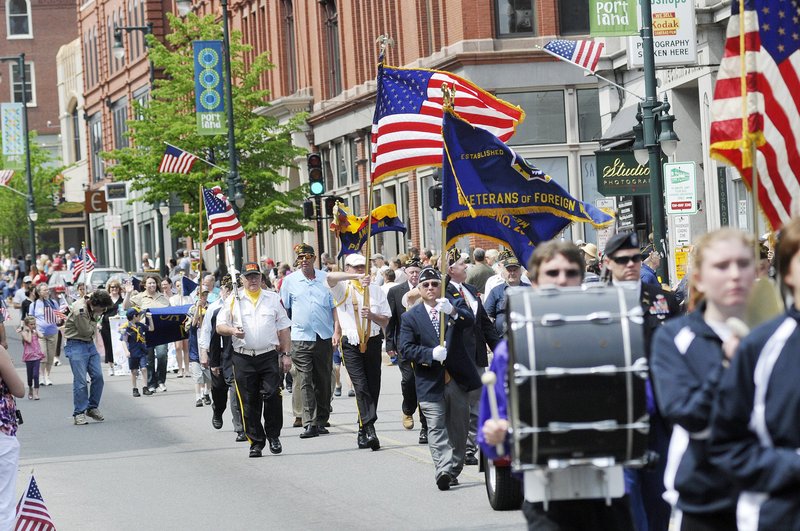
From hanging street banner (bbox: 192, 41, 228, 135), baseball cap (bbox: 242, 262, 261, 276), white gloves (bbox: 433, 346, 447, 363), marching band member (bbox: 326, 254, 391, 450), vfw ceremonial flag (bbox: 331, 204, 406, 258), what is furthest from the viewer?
hanging street banner (bbox: 192, 41, 228, 135)

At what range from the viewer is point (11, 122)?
2835 inches

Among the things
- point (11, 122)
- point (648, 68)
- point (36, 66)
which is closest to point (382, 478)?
point (648, 68)

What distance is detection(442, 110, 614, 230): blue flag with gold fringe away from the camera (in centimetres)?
1249

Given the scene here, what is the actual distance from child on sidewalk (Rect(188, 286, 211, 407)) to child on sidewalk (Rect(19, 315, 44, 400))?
3277mm

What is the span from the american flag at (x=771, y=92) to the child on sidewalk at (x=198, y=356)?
14340 mm

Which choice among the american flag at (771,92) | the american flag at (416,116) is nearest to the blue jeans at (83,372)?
the american flag at (416,116)

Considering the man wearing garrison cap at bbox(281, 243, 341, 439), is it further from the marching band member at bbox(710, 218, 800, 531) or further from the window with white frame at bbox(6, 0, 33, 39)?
the window with white frame at bbox(6, 0, 33, 39)

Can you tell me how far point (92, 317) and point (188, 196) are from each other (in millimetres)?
25379

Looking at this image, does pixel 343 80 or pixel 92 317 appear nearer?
pixel 92 317

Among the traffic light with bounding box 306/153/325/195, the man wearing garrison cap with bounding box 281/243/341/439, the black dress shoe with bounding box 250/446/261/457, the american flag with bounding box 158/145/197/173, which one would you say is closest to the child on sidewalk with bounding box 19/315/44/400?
the traffic light with bounding box 306/153/325/195

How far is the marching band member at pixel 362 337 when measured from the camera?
15.6 metres

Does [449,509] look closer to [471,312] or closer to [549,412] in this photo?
[471,312]

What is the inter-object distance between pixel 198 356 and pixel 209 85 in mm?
16105

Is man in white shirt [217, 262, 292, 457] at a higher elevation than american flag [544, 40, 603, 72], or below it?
below
